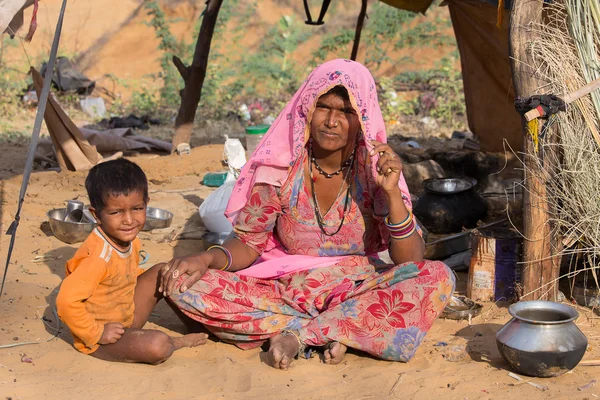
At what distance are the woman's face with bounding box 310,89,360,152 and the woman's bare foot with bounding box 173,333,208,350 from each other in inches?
40.2

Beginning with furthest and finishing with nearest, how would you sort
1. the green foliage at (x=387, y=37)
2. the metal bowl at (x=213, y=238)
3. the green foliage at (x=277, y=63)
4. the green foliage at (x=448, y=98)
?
the green foliage at (x=387, y=37) < the green foliage at (x=277, y=63) < the green foliage at (x=448, y=98) < the metal bowl at (x=213, y=238)

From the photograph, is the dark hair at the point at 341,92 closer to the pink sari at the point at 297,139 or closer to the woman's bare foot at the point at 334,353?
the pink sari at the point at 297,139

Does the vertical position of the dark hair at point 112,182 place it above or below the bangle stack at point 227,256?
above

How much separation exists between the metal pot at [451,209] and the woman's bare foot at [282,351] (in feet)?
7.07

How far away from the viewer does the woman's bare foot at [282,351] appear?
3.13 m

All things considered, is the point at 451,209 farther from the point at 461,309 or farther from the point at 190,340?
the point at 190,340

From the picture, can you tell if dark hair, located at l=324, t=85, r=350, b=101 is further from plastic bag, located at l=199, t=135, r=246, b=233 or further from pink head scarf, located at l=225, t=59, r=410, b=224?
plastic bag, located at l=199, t=135, r=246, b=233

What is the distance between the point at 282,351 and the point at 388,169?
0.88m

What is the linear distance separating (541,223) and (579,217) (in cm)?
17

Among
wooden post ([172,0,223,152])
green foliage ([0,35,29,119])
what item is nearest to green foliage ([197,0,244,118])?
green foliage ([0,35,29,119])

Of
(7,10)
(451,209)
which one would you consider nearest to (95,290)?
(7,10)

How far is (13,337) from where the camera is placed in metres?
3.34

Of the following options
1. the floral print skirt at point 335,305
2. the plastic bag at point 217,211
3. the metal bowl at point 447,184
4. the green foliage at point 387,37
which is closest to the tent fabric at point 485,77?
the metal bowl at point 447,184

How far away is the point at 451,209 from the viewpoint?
5.12 m
